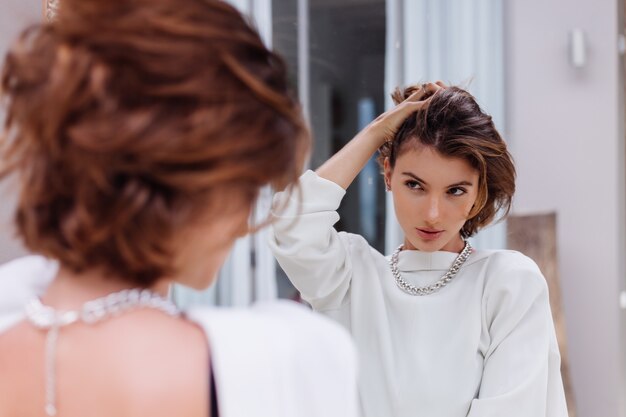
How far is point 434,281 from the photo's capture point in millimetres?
1421

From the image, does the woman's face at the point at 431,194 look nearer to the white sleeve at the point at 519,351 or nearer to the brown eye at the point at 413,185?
the brown eye at the point at 413,185

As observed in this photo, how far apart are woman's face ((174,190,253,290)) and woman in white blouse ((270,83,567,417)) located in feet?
1.93

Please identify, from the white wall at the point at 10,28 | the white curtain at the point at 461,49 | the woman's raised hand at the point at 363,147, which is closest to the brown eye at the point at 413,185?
the woman's raised hand at the point at 363,147

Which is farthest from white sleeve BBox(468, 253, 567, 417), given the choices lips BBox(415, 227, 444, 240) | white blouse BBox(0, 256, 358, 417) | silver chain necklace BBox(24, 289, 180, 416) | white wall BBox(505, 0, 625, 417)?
white wall BBox(505, 0, 625, 417)

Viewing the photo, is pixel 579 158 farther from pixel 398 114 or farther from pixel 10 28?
pixel 10 28

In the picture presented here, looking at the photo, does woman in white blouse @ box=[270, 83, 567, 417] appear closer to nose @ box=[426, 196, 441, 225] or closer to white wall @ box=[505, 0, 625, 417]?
nose @ box=[426, 196, 441, 225]

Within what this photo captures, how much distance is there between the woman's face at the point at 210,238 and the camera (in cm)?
61

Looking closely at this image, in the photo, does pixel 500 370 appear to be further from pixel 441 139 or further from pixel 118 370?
pixel 118 370

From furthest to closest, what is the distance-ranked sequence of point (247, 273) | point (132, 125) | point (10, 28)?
point (247, 273) → point (10, 28) → point (132, 125)

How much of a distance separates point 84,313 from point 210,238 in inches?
5.0

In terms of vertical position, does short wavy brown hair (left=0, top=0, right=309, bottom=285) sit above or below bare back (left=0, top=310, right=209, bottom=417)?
above

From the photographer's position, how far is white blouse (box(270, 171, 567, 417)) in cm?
130

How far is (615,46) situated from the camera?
2.98 m

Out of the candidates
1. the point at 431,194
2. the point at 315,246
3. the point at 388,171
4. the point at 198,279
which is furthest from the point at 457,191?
the point at 198,279
